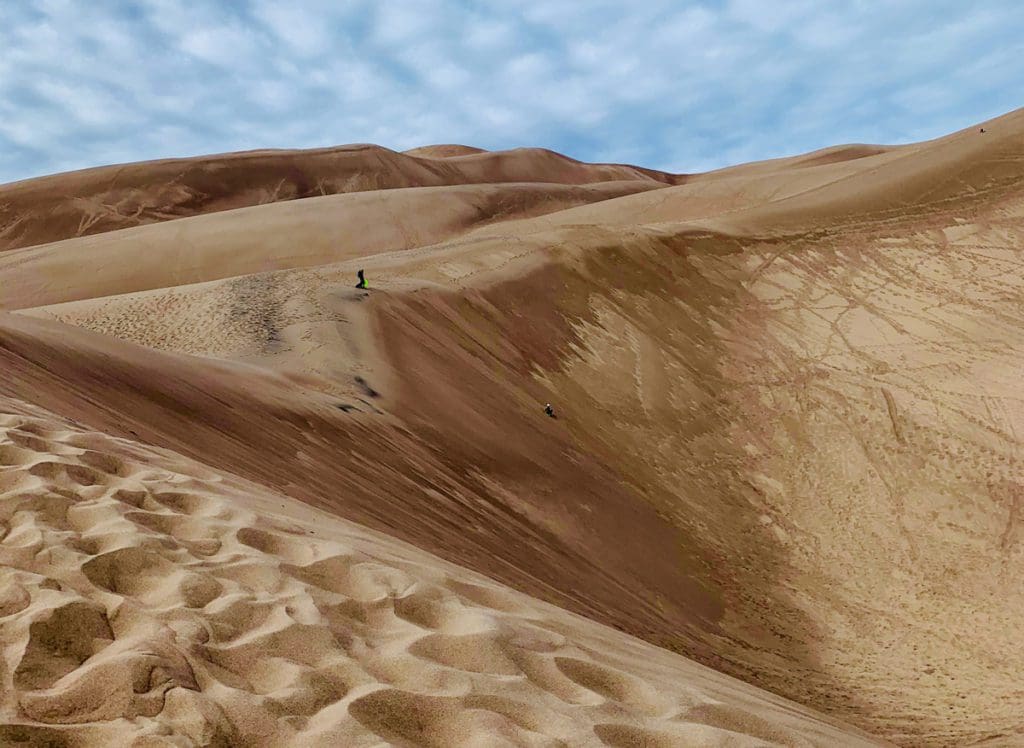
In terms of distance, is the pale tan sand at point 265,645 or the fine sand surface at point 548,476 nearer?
the pale tan sand at point 265,645

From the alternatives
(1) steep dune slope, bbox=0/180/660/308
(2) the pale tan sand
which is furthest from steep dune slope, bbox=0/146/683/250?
(2) the pale tan sand

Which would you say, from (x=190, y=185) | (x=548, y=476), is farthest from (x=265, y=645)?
(x=190, y=185)

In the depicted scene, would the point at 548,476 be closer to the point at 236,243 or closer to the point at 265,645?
the point at 265,645

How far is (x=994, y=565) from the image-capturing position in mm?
13297

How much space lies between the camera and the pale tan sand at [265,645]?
251cm

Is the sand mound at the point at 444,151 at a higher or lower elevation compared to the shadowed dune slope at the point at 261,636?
higher

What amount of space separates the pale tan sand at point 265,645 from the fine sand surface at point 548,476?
1cm

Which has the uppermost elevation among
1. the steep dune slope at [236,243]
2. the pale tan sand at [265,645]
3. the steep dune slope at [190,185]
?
the steep dune slope at [190,185]

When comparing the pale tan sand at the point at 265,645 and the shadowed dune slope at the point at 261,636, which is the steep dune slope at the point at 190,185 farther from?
the pale tan sand at the point at 265,645

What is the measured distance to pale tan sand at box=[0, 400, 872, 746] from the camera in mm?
2506

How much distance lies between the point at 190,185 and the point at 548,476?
46.7 metres

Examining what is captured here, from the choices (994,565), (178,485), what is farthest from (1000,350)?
(178,485)

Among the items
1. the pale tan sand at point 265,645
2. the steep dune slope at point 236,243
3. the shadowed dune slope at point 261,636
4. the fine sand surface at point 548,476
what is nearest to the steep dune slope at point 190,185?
the steep dune slope at point 236,243

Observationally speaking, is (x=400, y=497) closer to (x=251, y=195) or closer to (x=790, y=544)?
(x=790, y=544)
